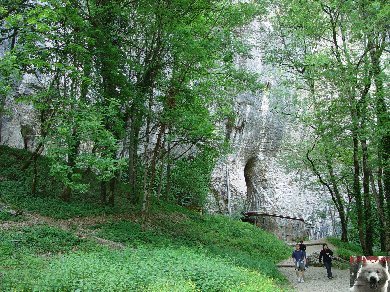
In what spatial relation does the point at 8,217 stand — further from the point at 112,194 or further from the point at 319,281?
the point at 319,281

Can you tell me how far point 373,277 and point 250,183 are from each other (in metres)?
29.4

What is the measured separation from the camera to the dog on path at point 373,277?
5.70m

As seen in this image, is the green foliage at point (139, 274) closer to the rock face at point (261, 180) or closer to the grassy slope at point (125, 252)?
the grassy slope at point (125, 252)

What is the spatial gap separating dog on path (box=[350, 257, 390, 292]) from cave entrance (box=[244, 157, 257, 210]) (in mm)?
28411

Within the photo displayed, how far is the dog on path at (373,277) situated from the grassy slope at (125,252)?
10.8 ft

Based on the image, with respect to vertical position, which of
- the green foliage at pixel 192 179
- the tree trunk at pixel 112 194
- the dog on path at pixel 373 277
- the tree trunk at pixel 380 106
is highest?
the tree trunk at pixel 380 106

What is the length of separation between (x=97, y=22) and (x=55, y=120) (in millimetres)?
4836

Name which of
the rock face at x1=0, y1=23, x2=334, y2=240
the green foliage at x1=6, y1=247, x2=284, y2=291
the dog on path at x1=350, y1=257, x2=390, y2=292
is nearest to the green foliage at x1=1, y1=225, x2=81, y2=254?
the green foliage at x1=6, y1=247, x2=284, y2=291

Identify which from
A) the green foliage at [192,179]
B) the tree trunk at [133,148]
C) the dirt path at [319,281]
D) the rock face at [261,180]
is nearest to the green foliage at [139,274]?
the dirt path at [319,281]

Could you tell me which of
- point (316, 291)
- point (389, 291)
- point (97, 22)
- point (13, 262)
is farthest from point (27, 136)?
point (389, 291)

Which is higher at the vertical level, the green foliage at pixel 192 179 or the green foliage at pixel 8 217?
the green foliage at pixel 192 179

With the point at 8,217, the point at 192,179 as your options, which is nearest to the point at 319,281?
the point at 8,217

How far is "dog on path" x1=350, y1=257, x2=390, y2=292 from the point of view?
5.70 m

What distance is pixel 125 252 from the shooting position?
1145 centimetres
